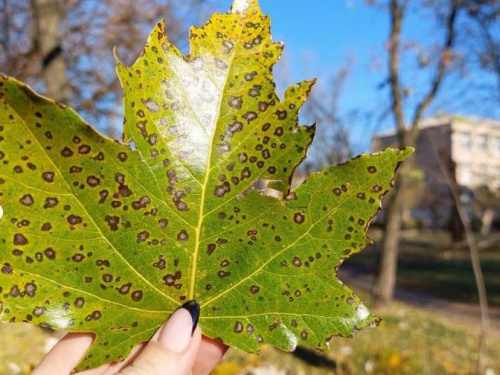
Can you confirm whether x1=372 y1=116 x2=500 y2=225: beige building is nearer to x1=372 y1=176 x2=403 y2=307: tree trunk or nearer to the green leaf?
x1=372 y1=176 x2=403 y2=307: tree trunk

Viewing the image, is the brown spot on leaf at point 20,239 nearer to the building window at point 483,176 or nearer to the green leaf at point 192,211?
the green leaf at point 192,211

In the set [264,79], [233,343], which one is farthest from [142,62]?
[233,343]

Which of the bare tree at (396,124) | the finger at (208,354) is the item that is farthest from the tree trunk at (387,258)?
the finger at (208,354)

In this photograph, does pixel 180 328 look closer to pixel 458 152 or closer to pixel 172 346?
pixel 172 346

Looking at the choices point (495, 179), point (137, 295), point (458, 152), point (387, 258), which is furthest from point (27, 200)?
point (458, 152)

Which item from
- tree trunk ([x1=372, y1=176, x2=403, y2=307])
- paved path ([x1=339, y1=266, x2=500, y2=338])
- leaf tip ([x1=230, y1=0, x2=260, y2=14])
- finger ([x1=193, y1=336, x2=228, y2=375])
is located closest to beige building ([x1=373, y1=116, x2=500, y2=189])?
tree trunk ([x1=372, y1=176, x2=403, y2=307])
